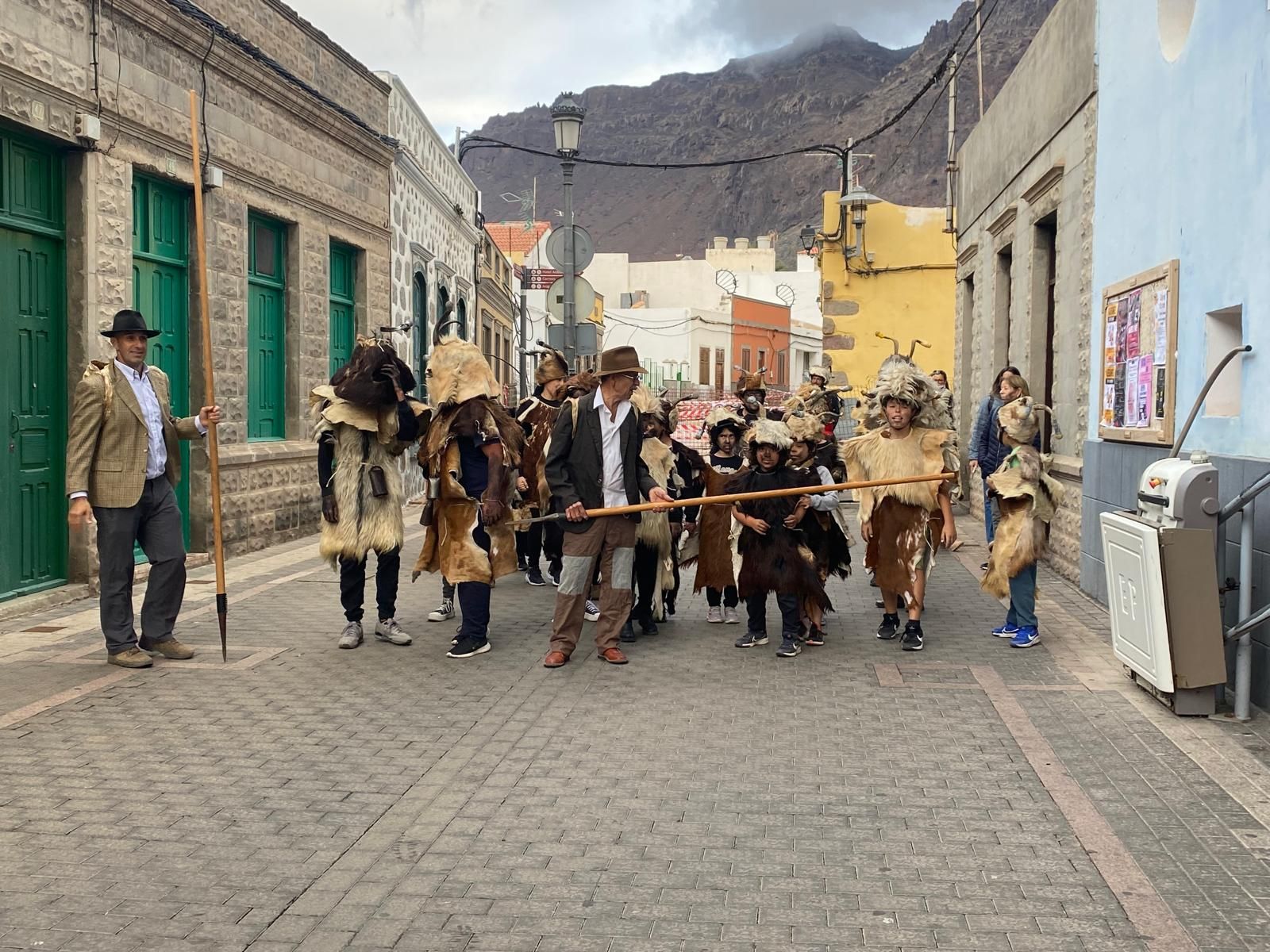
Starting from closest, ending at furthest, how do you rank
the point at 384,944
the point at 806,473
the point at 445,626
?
1. the point at 384,944
2. the point at 806,473
3. the point at 445,626

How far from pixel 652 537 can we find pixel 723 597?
3.61 feet

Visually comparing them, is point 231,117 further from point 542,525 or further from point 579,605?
point 579,605

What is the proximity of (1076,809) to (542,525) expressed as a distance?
19.5ft

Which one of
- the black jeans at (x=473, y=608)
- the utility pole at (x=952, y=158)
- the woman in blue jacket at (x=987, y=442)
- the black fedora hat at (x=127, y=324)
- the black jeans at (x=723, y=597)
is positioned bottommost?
the black jeans at (x=723, y=597)

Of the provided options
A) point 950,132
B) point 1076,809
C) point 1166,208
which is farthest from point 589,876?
point 950,132

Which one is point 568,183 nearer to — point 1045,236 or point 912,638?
point 1045,236

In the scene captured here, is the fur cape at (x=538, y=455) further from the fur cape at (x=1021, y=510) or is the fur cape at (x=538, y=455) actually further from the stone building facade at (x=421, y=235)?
the stone building facade at (x=421, y=235)

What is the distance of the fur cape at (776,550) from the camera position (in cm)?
789

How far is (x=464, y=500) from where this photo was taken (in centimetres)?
779

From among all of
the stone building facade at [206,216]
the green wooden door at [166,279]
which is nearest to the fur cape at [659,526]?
the stone building facade at [206,216]

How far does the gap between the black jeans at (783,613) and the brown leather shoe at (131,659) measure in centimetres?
356

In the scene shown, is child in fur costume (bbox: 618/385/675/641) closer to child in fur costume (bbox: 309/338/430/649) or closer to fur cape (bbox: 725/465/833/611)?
fur cape (bbox: 725/465/833/611)

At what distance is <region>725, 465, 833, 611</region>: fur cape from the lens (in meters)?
7.89

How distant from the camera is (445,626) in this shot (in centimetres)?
874
